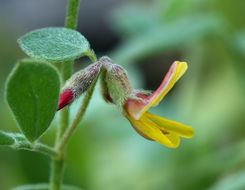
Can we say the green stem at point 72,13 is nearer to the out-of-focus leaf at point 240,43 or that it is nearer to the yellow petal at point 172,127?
the yellow petal at point 172,127

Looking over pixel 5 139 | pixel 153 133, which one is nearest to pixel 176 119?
pixel 153 133

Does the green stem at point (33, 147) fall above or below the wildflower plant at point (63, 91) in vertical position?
below

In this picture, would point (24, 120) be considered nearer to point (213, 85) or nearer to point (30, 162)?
point (30, 162)

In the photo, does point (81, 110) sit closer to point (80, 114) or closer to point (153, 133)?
point (80, 114)

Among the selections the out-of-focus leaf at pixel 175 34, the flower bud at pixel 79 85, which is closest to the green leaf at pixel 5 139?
the flower bud at pixel 79 85

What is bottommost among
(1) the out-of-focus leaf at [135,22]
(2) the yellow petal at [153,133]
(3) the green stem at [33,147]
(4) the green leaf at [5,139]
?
(1) the out-of-focus leaf at [135,22]

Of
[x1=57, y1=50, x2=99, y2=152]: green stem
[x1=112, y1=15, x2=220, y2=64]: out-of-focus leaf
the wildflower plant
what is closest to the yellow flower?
the wildflower plant

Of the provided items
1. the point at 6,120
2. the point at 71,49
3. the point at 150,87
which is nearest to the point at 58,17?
the point at 150,87
